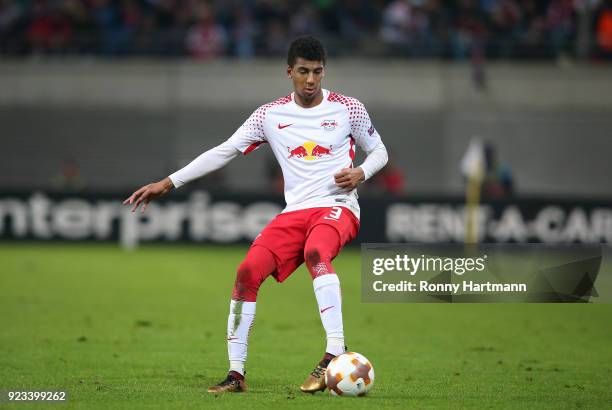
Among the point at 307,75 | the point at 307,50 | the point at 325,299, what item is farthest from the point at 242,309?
the point at 307,50

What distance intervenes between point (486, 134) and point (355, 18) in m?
4.35

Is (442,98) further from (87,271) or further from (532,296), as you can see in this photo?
(532,296)

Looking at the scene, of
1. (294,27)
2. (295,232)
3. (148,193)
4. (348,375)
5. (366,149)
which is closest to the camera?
(348,375)

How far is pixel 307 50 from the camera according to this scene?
312 inches

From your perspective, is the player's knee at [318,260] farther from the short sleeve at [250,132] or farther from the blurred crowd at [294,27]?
the blurred crowd at [294,27]

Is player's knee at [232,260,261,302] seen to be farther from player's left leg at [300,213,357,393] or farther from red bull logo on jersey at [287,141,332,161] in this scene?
red bull logo on jersey at [287,141,332,161]

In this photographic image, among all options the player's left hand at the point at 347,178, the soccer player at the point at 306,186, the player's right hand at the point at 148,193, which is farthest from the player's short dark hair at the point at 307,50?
the player's right hand at the point at 148,193

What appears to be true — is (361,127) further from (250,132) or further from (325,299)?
(325,299)

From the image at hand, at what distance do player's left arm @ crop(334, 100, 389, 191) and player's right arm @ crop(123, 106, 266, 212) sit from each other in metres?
0.69

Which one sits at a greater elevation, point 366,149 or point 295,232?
point 366,149

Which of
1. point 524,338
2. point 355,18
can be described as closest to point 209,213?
point 355,18

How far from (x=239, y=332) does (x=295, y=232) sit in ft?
2.69

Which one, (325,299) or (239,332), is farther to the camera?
(239,332)

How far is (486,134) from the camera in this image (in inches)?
1091
